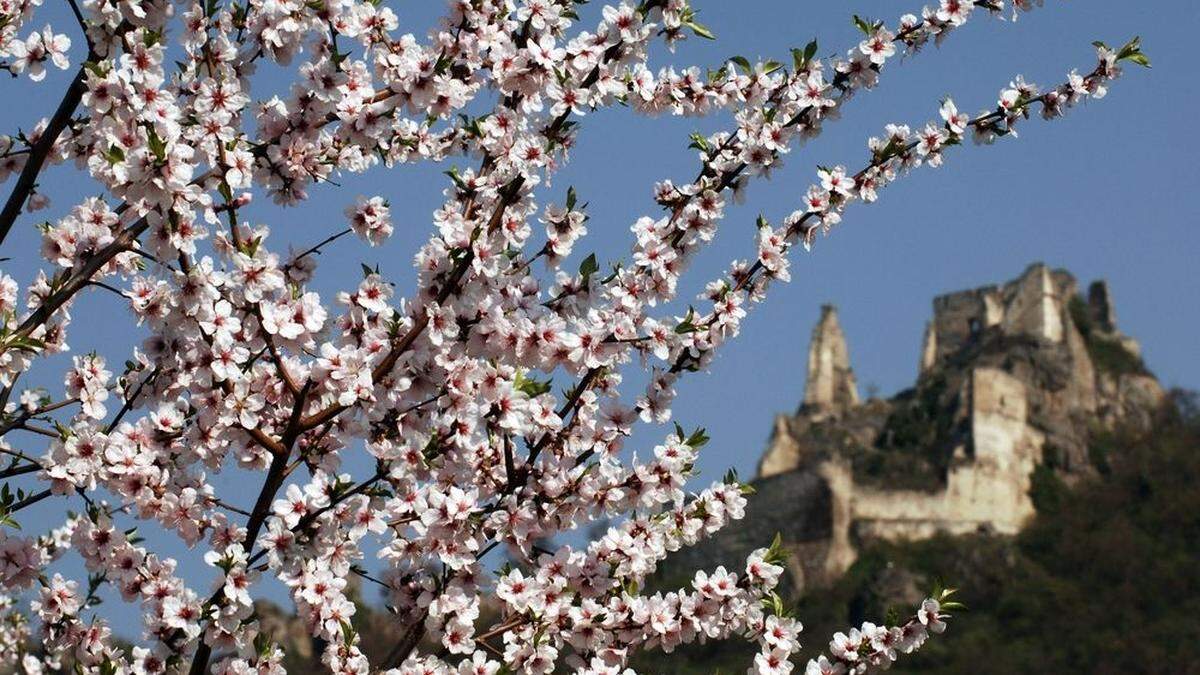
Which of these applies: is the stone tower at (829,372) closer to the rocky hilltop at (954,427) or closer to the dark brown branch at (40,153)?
the rocky hilltop at (954,427)

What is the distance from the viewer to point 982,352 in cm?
9375

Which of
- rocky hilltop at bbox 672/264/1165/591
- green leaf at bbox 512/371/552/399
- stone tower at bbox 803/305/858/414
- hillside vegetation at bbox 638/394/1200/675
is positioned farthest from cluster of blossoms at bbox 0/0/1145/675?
stone tower at bbox 803/305/858/414

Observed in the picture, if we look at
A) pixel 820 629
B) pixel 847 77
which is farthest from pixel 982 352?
pixel 847 77

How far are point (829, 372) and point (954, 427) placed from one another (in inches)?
571

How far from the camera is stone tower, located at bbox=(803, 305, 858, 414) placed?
9962 cm

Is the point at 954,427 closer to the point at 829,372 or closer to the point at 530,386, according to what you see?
the point at 829,372

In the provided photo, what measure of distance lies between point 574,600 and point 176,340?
1.52 metres

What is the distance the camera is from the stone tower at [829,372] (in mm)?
99625

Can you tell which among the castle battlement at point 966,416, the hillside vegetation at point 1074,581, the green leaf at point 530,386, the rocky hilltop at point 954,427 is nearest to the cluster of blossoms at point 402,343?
the green leaf at point 530,386

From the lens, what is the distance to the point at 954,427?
285 ft

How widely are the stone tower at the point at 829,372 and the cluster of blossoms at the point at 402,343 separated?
93.6 meters

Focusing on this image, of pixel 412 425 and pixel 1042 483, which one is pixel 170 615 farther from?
pixel 1042 483

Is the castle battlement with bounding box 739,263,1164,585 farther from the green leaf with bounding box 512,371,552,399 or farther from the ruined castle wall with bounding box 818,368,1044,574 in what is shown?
the green leaf with bounding box 512,371,552,399

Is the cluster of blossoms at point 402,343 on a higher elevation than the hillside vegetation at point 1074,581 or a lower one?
lower
